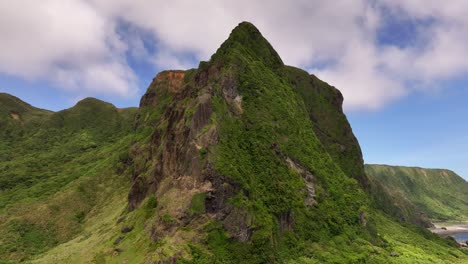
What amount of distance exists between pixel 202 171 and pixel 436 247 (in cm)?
8917

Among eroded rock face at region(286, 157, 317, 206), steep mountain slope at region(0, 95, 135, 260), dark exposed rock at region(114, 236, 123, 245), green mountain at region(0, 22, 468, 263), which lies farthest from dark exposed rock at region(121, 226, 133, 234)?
eroded rock face at region(286, 157, 317, 206)

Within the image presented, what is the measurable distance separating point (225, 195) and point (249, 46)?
214 ft

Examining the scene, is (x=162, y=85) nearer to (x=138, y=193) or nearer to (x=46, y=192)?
(x=46, y=192)

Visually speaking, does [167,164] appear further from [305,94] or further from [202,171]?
[305,94]

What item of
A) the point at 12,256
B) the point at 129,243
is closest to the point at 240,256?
the point at 129,243

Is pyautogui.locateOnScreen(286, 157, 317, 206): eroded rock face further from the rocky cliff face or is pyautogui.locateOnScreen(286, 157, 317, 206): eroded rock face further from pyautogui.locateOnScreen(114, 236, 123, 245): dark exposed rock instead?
pyautogui.locateOnScreen(114, 236, 123, 245): dark exposed rock

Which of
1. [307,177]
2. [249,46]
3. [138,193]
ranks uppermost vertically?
[249,46]

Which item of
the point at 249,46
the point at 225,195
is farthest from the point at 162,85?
the point at 225,195

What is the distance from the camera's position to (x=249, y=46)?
119 meters

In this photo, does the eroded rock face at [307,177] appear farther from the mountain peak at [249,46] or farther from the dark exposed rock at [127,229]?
the dark exposed rock at [127,229]

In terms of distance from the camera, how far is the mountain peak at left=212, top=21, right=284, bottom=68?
10850cm

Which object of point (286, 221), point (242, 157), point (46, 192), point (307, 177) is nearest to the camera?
point (286, 221)

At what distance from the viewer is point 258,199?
72062 millimetres

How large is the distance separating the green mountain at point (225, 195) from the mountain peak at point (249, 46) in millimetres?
514
